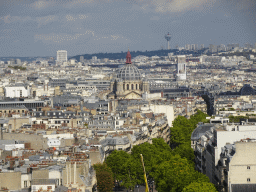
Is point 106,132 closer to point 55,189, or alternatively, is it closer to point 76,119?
point 76,119

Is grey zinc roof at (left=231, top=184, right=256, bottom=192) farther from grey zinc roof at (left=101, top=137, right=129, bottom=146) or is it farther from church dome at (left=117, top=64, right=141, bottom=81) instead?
church dome at (left=117, top=64, right=141, bottom=81)

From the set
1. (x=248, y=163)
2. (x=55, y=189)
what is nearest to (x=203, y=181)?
(x=248, y=163)

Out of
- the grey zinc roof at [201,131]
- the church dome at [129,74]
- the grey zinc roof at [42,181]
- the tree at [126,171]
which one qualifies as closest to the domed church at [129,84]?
the church dome at [129,74]

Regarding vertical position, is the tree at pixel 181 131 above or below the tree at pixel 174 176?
below

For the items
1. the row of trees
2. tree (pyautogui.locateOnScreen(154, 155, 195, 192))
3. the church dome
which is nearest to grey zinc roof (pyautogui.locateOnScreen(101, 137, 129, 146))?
the row of trees

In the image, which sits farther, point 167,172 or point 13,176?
point 167,172

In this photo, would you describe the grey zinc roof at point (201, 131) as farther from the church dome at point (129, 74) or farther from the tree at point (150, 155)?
the church dome at point (129, 74)
